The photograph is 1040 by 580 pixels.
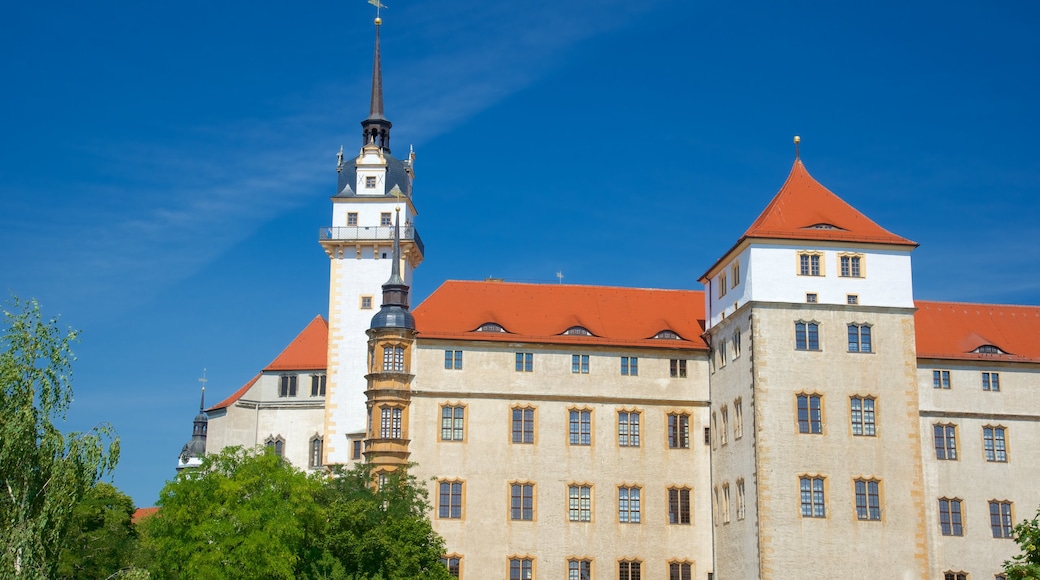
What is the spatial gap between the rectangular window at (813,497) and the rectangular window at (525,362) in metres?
14.3

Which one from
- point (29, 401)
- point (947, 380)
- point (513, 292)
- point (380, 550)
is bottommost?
point (380, 550)

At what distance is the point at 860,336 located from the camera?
5778 cm

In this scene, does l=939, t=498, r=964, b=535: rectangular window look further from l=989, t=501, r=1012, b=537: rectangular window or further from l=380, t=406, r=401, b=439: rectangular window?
l=380, t=406, r=401, b=439: rectangular window

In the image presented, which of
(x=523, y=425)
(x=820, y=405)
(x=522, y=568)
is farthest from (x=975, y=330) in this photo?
(x=522, y=568)

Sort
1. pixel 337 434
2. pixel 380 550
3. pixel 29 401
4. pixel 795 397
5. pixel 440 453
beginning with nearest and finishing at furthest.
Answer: pixel 29 401 < pixel 380 550 < pixel 795 397 < pixel 440 453 < pixel 337 434

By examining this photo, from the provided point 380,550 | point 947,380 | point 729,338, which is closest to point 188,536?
point 380,550

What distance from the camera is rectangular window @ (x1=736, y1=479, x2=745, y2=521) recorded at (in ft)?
187

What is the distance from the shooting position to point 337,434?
65.9 m

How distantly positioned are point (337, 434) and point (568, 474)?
13037 millimetres

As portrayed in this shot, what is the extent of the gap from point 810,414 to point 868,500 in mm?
4481

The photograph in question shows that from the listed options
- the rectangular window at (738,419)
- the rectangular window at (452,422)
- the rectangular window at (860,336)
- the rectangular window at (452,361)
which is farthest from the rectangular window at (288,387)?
the rectangular window at (860,336)

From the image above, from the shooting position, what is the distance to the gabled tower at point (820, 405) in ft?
180

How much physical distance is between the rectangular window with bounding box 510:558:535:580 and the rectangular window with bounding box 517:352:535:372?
920cm

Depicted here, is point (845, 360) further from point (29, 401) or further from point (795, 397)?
point (29, 401)
